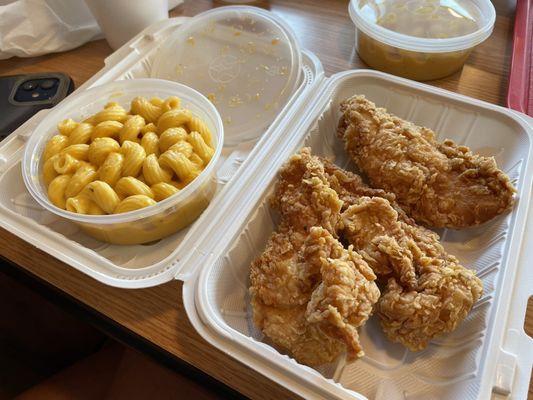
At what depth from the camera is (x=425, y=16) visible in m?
1.29

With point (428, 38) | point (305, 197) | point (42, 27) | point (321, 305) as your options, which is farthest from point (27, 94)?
point (428, 38)

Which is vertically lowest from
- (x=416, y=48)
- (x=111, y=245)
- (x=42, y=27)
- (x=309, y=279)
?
(x=111, y=245)

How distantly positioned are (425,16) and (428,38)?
10 centimetres

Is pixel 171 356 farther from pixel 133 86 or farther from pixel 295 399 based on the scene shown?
pixel 133 86

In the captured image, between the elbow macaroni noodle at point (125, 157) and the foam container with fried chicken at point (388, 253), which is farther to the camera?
the elbow macaroni noodle at point (125, 157)

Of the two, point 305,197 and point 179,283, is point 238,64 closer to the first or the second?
point 305,197

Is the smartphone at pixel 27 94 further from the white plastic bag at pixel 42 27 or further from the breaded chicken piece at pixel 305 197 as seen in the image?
the breaded chicken piece at pixel 305 197

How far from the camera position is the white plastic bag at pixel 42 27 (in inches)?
54.2

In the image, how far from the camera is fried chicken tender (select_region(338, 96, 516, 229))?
2.93 ft

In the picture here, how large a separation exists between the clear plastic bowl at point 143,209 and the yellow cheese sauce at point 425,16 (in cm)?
61

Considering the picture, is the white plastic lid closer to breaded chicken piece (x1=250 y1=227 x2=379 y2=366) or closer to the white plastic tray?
the white plastic tray

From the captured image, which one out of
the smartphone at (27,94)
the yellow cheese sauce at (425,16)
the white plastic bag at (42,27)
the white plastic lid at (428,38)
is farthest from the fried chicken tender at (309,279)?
the white plastic bag at (42,27)

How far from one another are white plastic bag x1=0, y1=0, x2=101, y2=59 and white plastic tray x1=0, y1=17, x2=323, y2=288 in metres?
0.29

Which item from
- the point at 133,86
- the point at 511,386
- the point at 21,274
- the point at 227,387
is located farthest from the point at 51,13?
the point at 511,386
